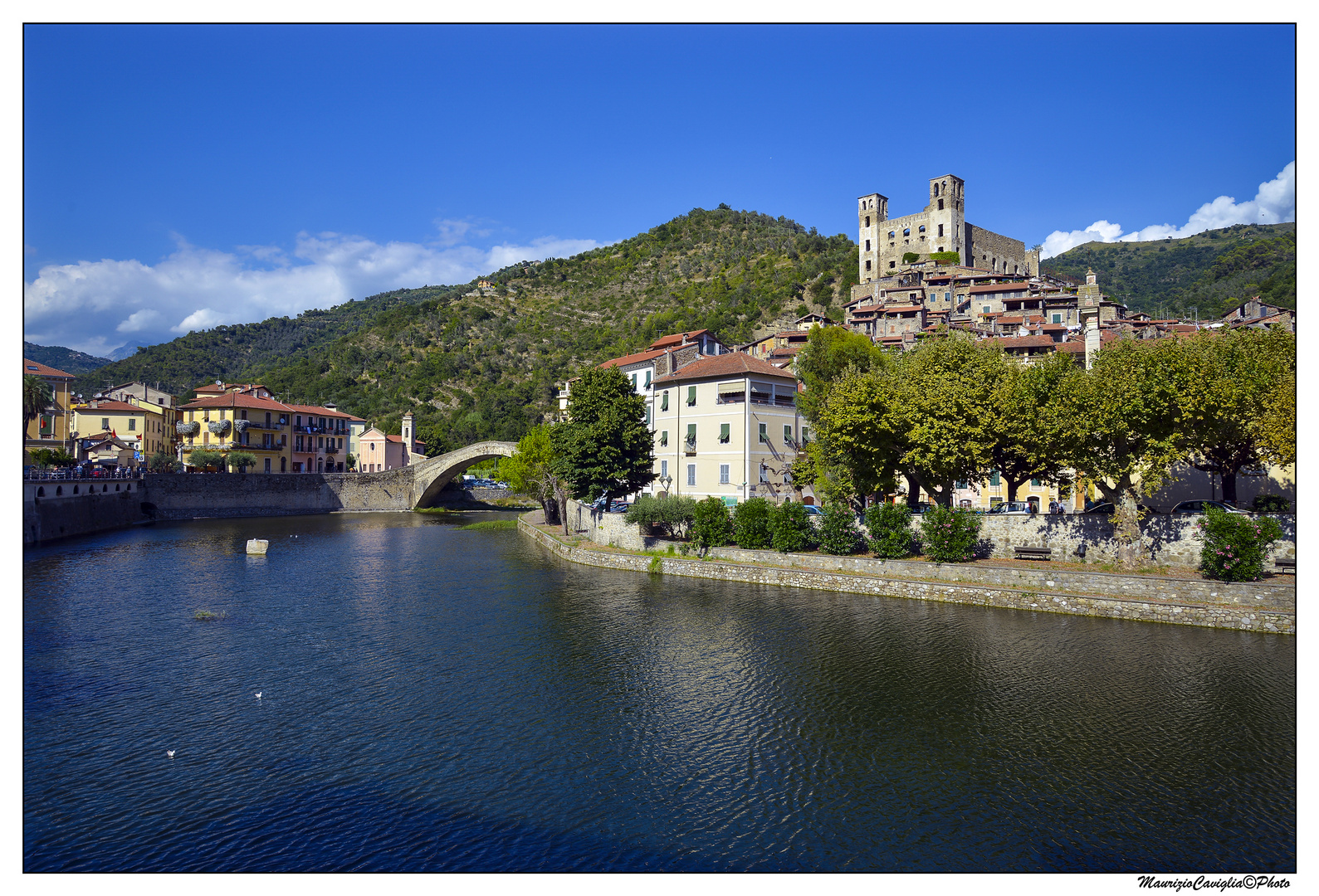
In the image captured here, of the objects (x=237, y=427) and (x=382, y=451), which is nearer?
(x=237, y=427)

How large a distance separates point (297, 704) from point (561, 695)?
20.8 ft

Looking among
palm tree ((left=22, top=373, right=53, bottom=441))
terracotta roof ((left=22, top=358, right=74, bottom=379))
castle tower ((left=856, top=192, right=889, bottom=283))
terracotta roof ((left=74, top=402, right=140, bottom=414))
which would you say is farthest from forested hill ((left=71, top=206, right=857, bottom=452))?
palm tree ((left=22, top=373, right=53, bottom=441))

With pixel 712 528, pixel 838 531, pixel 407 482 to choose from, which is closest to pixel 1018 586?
pixel 838 531

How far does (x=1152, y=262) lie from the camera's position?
544 feet

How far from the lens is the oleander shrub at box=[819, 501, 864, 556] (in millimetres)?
32500

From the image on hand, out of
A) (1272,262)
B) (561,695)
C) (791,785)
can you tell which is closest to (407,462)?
(561,695)

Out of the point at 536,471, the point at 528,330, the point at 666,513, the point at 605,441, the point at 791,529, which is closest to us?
the point at 791,529

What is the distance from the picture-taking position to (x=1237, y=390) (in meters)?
24.0

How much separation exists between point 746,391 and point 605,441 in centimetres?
896

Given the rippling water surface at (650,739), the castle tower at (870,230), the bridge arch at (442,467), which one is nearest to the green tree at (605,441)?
the rippling water surface at (650,739)

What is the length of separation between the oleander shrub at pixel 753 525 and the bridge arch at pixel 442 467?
146ft

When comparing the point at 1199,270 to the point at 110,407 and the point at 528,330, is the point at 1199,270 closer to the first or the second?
the point at 528,330

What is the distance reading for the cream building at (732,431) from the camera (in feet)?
140

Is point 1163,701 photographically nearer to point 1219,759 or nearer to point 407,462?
point 1219,759
